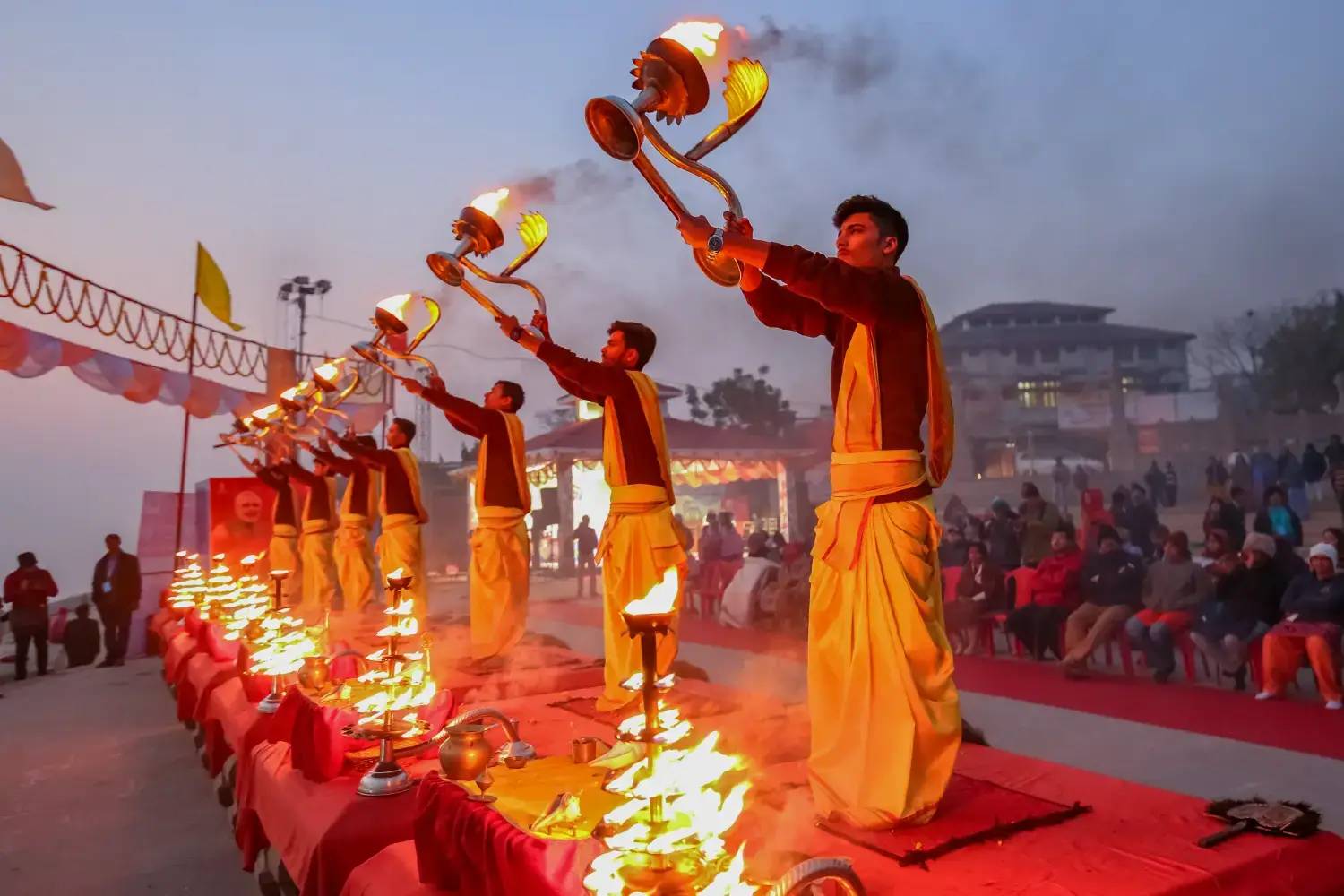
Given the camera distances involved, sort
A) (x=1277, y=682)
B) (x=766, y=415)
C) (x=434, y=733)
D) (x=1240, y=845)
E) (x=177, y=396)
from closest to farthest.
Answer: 1. (x=1240, y=845)
2. (x=434, y=733)
3. (x=1277, y=682)
4. (x=177, y=396)
5. (x=766, y=415)

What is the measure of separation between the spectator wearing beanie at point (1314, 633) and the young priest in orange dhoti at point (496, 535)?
513cm

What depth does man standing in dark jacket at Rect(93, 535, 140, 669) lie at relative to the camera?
10938 millimetres

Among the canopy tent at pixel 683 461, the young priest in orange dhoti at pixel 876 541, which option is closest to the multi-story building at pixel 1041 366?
the canopy tent at pixel 683 461

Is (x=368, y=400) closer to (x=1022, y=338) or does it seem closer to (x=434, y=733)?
(x=434, y=733)

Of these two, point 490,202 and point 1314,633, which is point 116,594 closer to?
point 490,202

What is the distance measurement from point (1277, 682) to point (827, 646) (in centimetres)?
469

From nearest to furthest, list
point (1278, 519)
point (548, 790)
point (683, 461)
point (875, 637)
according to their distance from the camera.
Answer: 1. point (875, 637)
2. point (548, 790)
3. point (1278, 519)
4. point (683, 461)

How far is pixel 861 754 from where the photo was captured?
8.27ft

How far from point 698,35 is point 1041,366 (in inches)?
1188

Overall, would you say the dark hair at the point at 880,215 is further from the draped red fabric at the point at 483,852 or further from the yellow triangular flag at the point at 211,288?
the yellow triangular flag at the point at 211,288

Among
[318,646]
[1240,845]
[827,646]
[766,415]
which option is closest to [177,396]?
[318,646]

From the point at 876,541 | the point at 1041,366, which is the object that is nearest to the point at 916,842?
the point at 876,541

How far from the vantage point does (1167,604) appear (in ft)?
21.7

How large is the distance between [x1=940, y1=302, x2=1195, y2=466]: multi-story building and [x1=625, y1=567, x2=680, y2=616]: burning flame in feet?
74.0
